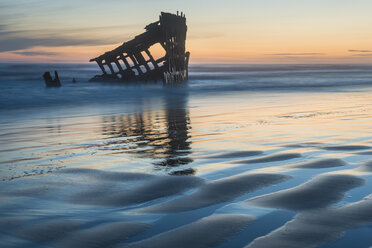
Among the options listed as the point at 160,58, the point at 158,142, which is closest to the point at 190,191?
the point at 158,142

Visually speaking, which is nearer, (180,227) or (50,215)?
(180,227)

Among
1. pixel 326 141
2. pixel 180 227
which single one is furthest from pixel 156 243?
pixel 326 141

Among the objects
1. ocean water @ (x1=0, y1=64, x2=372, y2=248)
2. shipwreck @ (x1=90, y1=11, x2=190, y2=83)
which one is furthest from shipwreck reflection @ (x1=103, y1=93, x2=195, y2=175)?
shipwreck @ (x1=90, y1=11, x2=190, y2=83)

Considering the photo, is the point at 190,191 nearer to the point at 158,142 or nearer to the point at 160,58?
the point at 158,142

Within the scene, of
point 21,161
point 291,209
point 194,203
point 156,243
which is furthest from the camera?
point 21,161

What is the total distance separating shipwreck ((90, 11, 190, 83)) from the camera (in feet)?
76.0

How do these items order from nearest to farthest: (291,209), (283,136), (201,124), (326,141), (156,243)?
(156,243), (291,209), (326,141), (283,136), (201,124)

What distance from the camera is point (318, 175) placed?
3.34m

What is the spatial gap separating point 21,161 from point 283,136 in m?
3.42

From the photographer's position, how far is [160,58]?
24.4m

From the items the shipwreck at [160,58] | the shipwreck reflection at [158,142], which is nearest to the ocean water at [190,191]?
the shipwreck reflection at [158,142]

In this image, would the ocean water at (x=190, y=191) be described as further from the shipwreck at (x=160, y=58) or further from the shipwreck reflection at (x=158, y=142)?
the shipwreck at (x=160, y=58)

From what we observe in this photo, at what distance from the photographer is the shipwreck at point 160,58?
23172mm

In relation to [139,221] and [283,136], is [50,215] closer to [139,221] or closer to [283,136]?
[139,221]
